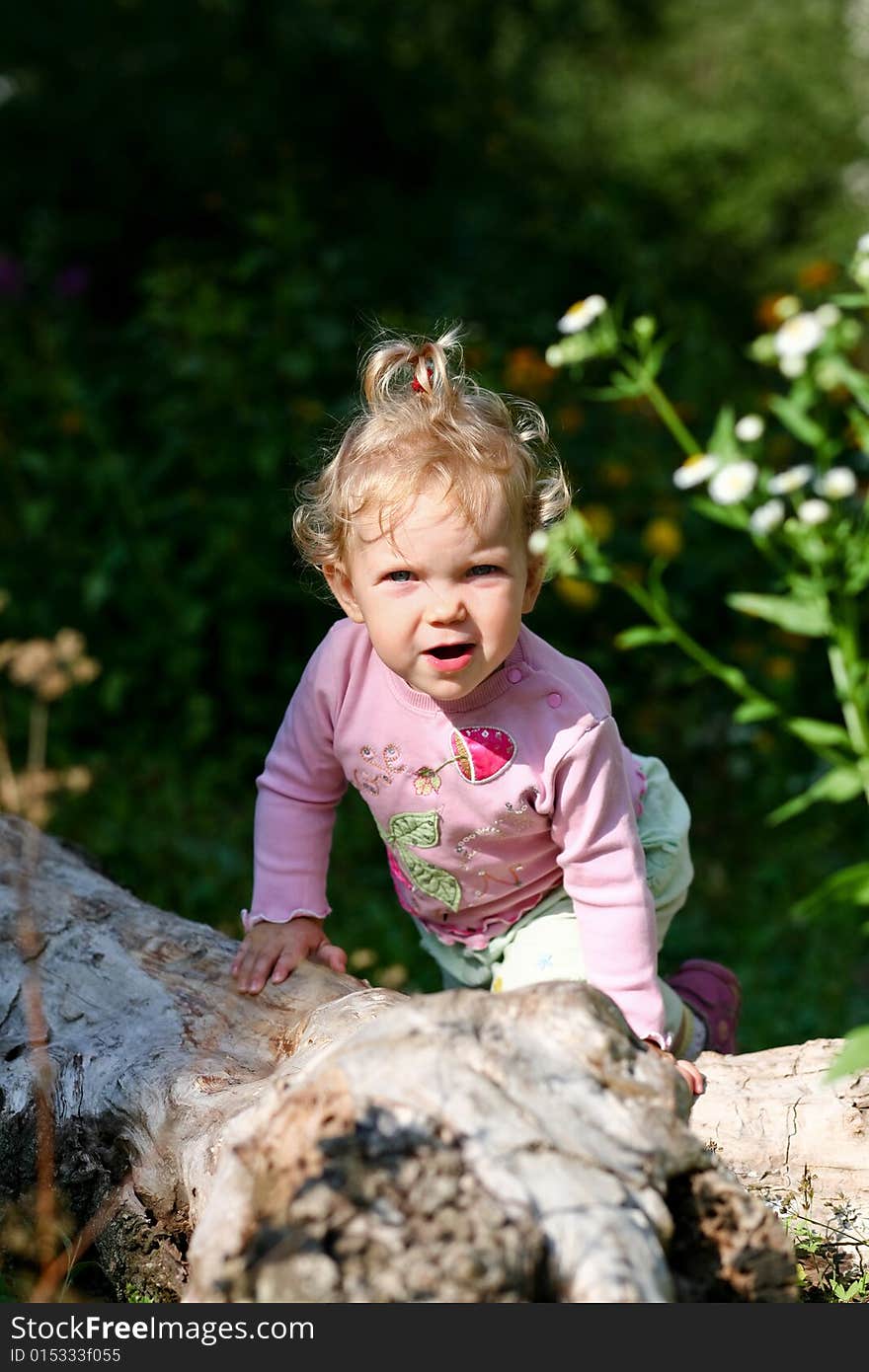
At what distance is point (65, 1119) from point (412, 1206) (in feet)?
2.71

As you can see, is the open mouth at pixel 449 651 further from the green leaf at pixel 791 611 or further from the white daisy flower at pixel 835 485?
the white daisy flower at pixel 835 485

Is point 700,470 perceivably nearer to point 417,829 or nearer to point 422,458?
point 422,458

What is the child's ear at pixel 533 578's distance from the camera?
209cm

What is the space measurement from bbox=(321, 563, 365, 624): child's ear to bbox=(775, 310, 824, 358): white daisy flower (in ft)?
2.31

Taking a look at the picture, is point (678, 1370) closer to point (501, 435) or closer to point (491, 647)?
point (491, 647)

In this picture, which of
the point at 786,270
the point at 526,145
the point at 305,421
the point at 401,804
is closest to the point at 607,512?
the point at 305,421

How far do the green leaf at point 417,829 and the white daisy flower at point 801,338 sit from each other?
33.0 inches

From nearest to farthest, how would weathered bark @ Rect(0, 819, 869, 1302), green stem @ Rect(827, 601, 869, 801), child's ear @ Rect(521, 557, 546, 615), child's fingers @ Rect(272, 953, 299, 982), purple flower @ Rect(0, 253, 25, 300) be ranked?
weathered bark @ Rect(0, 819, 869, 1302) → green stem @ Rect(827, 601, 869, 801) → child's ear @ Rect(521, 557, 546, 615) → child's fingers @ Rect(272, 953, 299, 982) → purple flower @ Rect(0, 253, 25, 300)

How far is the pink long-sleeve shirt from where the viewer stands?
206 cm

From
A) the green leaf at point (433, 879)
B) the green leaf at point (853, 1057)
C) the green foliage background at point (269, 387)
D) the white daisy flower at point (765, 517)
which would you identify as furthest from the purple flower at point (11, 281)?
the green leaf at point (853, 1057)

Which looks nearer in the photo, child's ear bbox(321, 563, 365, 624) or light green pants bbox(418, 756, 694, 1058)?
child's ear bbox(321, 563, 365, 624)

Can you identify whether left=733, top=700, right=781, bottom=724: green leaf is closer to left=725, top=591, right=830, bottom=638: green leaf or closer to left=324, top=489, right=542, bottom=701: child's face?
left=725, top=591, right=830, bottom=638: green leaf

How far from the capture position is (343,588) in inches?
82.5

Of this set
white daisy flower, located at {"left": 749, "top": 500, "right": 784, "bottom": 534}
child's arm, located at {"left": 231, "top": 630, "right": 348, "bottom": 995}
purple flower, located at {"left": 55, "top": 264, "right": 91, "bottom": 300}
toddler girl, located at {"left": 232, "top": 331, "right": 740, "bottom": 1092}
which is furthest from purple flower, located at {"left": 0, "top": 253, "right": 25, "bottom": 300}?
white daisy flower, located at {"left": 749, "top": 500, "right": 784, "bottom": 534}
